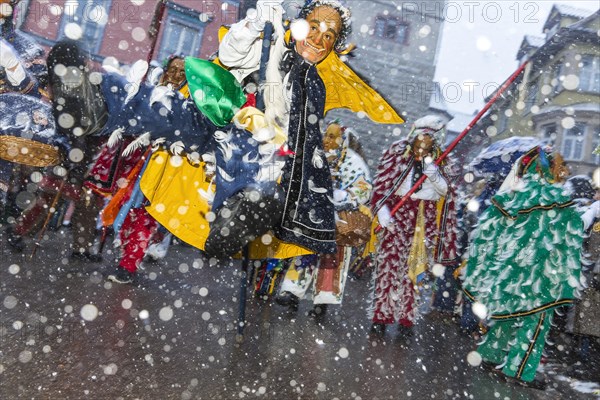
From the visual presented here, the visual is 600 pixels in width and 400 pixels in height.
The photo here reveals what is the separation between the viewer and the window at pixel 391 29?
23156mm

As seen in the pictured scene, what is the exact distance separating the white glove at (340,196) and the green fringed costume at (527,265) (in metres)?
1.29

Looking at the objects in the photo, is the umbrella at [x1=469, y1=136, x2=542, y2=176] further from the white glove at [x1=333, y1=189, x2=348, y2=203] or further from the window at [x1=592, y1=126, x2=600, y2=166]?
the window at [x1=592, y1=126, x2=600, y2=166]

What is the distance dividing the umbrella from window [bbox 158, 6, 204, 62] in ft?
48.8

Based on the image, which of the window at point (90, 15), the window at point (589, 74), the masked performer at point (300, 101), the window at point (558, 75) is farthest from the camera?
the window at point (558, 75)

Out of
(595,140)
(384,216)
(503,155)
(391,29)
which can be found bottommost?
(384,216)

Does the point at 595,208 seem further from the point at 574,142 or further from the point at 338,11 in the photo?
the point at 574,142

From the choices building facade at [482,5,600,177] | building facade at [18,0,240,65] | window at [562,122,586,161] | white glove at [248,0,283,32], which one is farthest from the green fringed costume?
window at [562,122,586,161]

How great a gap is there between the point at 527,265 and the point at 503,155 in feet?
4.03

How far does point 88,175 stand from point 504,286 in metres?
3.81

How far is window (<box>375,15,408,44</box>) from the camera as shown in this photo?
2316 cm

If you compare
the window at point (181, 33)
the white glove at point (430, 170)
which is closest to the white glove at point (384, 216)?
the white glove at point (430, 170)

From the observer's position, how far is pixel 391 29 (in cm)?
2333

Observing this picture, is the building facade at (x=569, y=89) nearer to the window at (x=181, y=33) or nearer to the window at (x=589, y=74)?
the window at (x=589, y=74)

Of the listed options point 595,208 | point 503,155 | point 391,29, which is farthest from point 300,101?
point 391,29
